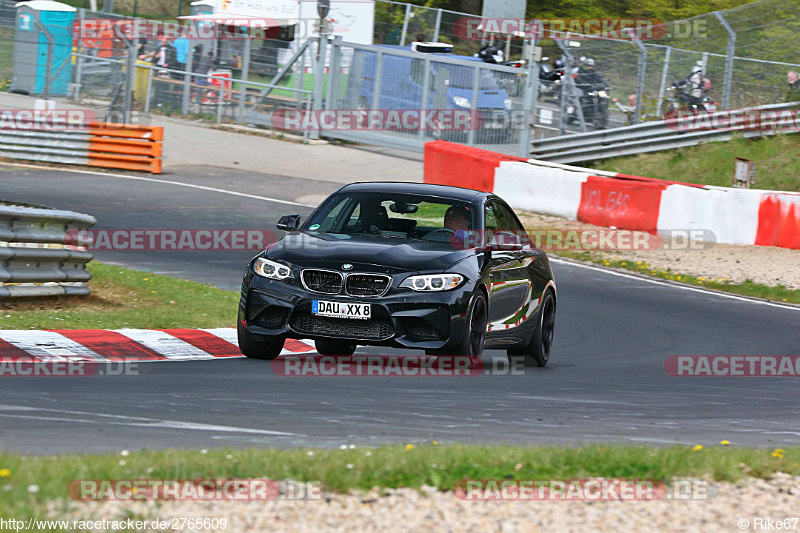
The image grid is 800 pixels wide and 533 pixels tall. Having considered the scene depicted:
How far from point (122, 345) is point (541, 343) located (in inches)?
143

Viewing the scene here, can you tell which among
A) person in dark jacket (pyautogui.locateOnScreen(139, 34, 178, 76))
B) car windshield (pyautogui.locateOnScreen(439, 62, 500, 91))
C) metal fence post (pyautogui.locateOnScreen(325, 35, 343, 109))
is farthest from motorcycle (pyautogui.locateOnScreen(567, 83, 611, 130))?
person in dark jacket (pyautogui.locateOnScreen(139, 34, 178, 76))

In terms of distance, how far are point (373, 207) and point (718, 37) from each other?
641 inches

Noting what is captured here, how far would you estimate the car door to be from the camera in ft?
32.1

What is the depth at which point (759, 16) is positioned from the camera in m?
23.9

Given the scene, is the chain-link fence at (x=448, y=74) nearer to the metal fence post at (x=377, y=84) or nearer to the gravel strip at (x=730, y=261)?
the metal fence post at (x=377, y=84)

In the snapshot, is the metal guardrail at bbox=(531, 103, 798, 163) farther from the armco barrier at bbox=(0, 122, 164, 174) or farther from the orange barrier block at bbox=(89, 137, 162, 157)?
the armco barrier at bbox=(0, 122, 164, 174)

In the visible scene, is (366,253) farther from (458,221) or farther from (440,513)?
(440,513)

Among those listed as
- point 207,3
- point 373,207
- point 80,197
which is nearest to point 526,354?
point 373,207

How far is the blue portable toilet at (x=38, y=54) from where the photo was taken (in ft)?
107

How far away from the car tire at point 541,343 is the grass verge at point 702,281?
19.4ft

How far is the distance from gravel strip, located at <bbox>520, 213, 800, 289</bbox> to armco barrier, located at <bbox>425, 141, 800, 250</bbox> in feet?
1.08

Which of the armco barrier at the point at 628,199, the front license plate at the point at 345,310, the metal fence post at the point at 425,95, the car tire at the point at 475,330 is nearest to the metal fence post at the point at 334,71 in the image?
the metal fence post at the point at 425,95

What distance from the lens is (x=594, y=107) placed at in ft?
87.4

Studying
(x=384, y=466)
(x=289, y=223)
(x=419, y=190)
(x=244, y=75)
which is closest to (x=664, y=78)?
(x=244, y=75)
